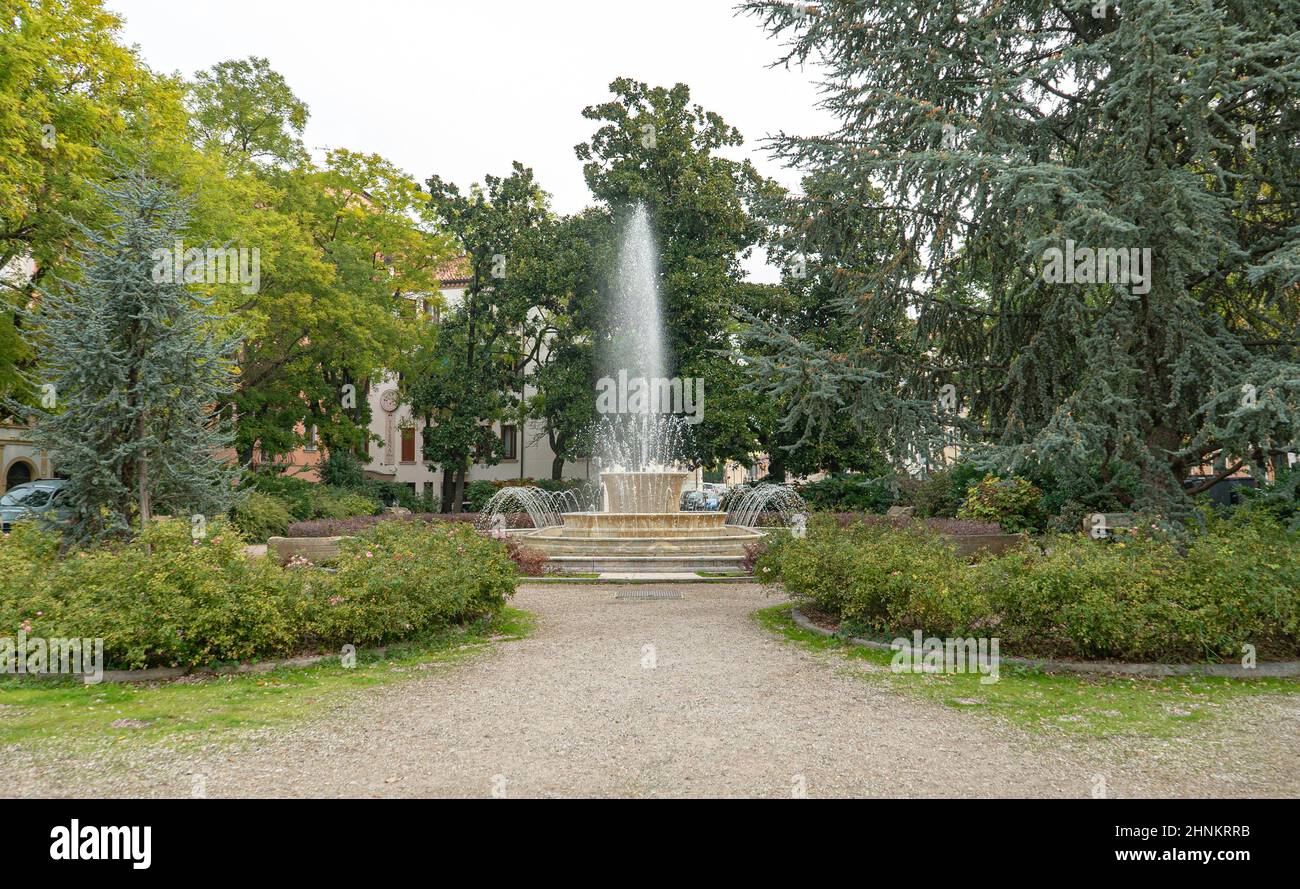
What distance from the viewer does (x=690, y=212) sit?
28781mm

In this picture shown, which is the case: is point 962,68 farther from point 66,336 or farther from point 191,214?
point 191,214

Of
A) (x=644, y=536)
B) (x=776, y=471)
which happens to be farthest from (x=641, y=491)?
(x=776, y=471)

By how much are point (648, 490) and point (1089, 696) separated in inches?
531

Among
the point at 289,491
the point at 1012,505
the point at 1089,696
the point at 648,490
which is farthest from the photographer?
the point at 289,491

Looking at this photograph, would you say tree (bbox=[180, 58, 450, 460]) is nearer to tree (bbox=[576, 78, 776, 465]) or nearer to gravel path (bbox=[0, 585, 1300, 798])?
tree (bbox=[576, 78, 776, 465])

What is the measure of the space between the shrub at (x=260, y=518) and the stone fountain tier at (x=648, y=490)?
7.39 m

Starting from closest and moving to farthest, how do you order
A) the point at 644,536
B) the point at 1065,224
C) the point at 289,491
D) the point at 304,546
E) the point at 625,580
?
the point at 1065,224 → the point at 625,580 → the point at 304,546 → the point at 644,536 → the point at 289,491

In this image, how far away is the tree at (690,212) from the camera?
27938mm

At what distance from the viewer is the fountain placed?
16.3 m

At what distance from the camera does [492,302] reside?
32062 mm

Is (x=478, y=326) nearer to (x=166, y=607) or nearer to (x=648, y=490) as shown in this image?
(x=648, y=490)

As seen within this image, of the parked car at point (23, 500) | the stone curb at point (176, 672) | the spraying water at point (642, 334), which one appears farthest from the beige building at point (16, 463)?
the stone curb at point (176, 672)

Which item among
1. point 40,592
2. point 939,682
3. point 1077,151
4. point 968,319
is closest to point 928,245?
point 968,319

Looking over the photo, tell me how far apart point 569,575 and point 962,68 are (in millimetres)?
10235
